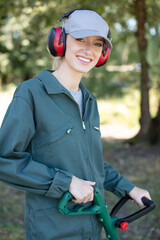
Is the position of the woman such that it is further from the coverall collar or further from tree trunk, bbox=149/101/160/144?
tree trunk, bbox=149/101/160/144

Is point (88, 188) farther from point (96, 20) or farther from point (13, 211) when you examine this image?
point (13, 211)

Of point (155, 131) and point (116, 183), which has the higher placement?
point (116, 183)

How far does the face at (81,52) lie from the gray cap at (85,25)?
0.18 ft

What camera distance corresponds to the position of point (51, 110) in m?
1.47

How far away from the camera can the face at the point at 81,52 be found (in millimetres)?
1594

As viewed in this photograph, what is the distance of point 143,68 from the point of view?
22.1 ft

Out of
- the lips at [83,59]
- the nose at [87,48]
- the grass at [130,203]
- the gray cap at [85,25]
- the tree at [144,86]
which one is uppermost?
the gray cap at [85,25]

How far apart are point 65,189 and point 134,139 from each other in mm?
6060

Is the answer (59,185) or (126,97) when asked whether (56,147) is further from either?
(126,97)

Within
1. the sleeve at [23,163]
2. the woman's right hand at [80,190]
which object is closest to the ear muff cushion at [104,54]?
the sleeve at [23,163]

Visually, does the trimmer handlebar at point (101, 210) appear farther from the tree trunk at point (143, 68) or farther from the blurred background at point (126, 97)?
the tree trunk at point (143, 68)

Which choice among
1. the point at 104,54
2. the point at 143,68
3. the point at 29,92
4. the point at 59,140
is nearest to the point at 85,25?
the point at 104,54

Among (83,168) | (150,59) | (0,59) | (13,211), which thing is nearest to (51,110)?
(83,168)

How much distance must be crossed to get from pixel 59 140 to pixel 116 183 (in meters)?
0.58
